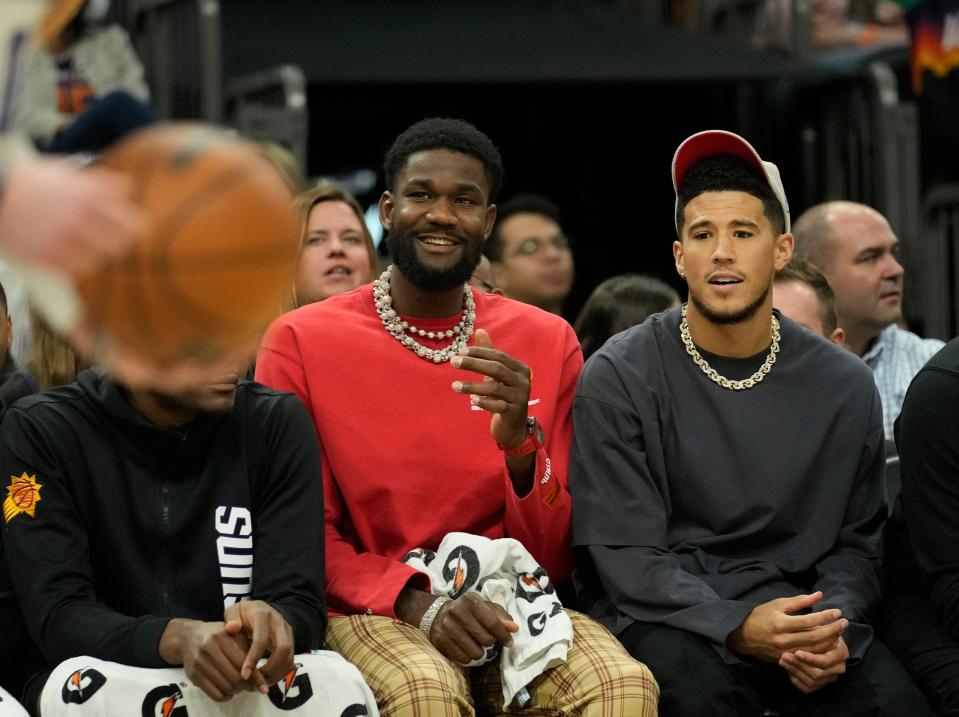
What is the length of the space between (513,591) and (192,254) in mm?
1711

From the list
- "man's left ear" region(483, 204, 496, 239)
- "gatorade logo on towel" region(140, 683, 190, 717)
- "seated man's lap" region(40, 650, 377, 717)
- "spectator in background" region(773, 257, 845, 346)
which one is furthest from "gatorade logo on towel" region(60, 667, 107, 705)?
"spectator in background" region(773, 257, 845, 346)

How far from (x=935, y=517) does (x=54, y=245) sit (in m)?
2.50

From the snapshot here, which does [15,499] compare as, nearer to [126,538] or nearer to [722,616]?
[126,538]

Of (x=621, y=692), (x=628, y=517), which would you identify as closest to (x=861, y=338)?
(x=628, y=517)

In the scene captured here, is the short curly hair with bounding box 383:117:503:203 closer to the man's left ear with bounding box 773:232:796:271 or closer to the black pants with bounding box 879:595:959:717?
the man's left ear with bounding box 773:232:796:271

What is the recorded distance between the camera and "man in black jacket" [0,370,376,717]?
3133mm

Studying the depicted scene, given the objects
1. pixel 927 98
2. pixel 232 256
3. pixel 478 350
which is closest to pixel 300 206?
pixel 478 350

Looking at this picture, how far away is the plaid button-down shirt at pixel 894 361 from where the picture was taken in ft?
17.0

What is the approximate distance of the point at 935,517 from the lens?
3.65m

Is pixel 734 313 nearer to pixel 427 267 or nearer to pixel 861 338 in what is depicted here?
pixel 427 267

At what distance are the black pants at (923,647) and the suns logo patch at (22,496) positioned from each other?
2135 mm

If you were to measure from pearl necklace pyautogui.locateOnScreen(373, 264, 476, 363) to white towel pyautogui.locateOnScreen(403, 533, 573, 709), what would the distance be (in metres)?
0.53

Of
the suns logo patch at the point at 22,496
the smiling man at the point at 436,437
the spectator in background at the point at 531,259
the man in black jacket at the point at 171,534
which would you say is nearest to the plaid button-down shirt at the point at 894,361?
the spectator in background at the point at 531,259

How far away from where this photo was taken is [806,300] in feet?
15.1
